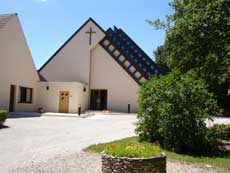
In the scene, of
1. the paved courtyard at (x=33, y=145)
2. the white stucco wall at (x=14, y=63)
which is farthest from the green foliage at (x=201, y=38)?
the white stucco wall at (x=14, y=63)

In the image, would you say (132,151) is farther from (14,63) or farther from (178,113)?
(14,63)

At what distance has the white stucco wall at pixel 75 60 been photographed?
1454 inches

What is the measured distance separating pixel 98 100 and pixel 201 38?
68.4 feet

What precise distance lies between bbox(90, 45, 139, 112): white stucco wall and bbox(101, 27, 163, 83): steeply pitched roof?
0.56 meters

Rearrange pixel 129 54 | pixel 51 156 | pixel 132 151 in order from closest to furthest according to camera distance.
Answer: pixel 132 151 < pixel 51 156 < pixel 129 54

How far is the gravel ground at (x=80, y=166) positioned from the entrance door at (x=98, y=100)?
26080 millimetres

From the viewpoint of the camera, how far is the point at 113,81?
3594 cm

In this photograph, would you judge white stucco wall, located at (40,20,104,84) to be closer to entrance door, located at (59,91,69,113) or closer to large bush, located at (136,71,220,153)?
entrance door, located at (59,91,69,113)

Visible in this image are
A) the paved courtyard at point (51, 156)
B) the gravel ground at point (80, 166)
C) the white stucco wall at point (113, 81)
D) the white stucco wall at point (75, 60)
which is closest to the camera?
the gravel ground at point (80, 166)

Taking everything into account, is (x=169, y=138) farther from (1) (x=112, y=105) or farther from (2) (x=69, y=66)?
(2) (x=69, y=66)

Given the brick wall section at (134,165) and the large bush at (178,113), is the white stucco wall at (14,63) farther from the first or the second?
the brick wall section at (134,165)

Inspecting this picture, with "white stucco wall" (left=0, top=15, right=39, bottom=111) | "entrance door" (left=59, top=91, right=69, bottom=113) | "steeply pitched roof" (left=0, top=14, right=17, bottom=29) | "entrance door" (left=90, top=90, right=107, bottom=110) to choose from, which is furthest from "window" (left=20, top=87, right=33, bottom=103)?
"entrance door" (left=90, top=90, right=107, bottom=110)

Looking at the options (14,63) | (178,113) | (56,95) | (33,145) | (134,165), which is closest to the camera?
(134,165)

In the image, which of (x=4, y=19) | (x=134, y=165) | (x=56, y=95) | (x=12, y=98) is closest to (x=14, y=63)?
(x=12, y=98)
